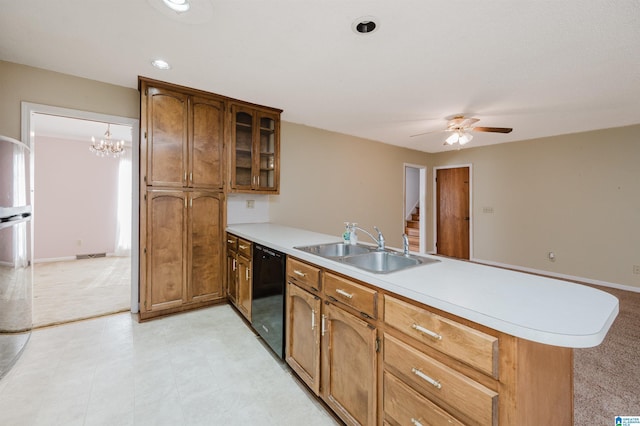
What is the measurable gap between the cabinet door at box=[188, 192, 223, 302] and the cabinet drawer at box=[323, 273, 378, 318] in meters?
1.91

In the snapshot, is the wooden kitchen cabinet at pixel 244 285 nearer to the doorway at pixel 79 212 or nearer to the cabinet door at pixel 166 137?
the cabinet door at pixel 166 137

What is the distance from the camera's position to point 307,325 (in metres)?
1.73

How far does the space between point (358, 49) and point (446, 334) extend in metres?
2.01

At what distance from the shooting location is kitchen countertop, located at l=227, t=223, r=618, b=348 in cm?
76

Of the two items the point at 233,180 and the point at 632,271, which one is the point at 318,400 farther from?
the point at 632,271

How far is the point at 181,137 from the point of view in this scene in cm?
280

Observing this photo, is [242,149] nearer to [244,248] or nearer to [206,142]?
[206,142]

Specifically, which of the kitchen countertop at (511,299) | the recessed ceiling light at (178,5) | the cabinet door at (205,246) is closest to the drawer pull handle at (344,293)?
the kitchen countertop at (511,299)

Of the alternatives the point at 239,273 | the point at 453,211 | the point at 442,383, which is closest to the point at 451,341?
the point at 442,383

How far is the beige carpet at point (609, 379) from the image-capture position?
1.60 m

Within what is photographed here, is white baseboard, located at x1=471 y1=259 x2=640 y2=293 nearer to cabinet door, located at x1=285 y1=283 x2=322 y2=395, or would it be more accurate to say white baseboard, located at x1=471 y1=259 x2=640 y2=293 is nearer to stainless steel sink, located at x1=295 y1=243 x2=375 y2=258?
stainless steel sink, located at x1=295 y1=243 x2=375 y2=258

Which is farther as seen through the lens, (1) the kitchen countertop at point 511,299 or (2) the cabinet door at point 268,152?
(2) the cabinet door at point 268,152

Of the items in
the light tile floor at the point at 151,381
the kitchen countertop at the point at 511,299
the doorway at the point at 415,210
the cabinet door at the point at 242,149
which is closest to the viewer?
the kitchen countertop at the point at 511,299

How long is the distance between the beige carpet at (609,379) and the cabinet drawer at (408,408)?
1.24 metres
